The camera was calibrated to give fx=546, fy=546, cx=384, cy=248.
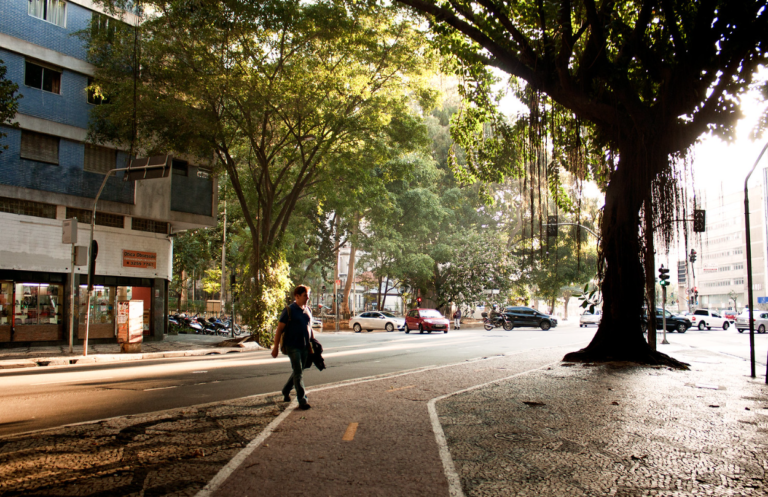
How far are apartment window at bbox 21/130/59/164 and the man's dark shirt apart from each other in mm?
17149

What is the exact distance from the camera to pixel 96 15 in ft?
72.7

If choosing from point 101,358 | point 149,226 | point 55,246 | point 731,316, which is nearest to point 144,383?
point 101,358

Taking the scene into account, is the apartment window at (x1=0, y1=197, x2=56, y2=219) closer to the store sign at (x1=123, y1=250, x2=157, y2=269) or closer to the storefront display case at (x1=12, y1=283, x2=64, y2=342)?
the storefront display case at (x1=12, y1=283, x2=64, y2=342)

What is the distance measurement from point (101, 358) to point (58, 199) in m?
7.31

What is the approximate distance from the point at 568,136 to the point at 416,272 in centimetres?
2667

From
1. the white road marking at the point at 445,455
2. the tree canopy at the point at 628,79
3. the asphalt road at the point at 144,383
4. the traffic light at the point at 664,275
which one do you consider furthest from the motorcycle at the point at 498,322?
the white road marking at the point at 445,455

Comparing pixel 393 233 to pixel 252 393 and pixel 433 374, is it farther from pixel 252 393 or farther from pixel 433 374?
pixel 252 393

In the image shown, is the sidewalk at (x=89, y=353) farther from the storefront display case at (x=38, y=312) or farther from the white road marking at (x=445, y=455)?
the white road marking at (x=445, y=455)

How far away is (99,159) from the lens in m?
22.3

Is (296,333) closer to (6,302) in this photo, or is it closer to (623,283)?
(623,283)

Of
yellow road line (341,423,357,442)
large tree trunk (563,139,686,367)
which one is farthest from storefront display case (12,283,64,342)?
large tree trunk (563,139,686,367)

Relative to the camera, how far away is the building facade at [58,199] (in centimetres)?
1959

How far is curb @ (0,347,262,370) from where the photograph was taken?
49.4 feet

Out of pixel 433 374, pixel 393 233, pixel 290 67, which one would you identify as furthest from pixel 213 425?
pixel 393 233
